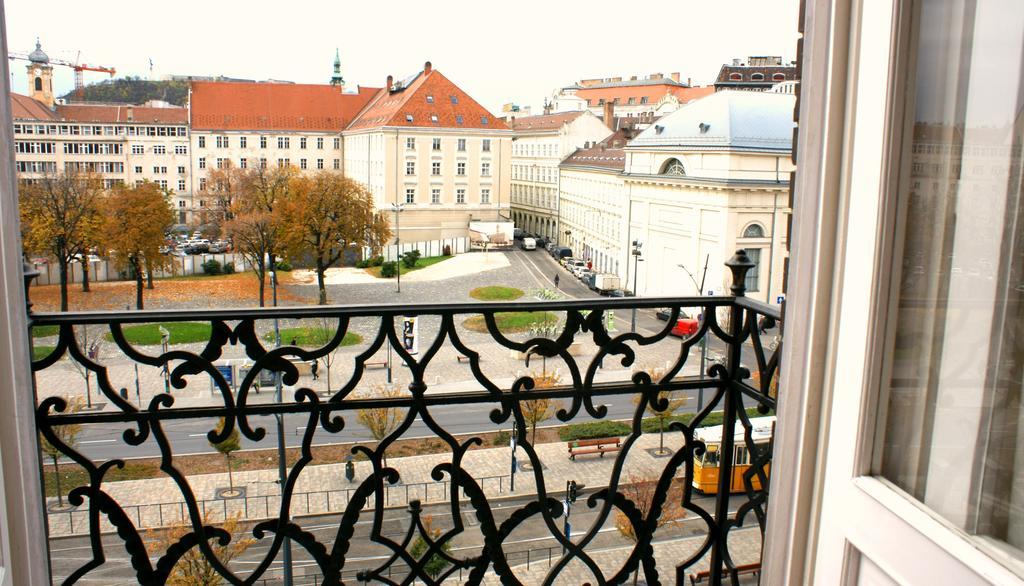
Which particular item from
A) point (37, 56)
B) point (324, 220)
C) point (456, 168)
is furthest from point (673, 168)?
point (37, 56)

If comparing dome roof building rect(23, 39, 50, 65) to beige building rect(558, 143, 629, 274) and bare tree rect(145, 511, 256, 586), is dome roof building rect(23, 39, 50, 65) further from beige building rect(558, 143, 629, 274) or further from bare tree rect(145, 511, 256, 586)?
beige building rect(558, 143, 629, 274)

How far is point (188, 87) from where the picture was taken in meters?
44.0

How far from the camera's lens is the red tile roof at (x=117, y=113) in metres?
31.6

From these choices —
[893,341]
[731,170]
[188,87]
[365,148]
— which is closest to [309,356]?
[893,341]

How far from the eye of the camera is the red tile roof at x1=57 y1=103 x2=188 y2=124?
1243 inches

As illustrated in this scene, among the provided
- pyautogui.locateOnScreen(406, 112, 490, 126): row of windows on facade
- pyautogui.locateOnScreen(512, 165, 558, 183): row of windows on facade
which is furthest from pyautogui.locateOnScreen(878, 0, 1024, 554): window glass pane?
pyautogui.locateOnScreen(512, 165, 558, 183): row of windows on facade

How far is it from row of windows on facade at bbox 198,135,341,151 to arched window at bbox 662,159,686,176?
26938 millimetres

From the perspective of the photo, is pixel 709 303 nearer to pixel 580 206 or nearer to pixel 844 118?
pixel 844 118

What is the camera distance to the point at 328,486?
987 centimetres

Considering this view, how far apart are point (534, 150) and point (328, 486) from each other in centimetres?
3695

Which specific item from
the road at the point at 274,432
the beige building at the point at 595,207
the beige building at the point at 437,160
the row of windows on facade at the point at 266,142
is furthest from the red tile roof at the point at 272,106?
the road at the point at 274,432

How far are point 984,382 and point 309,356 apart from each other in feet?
4.07

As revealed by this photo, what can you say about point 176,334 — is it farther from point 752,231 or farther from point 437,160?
point 437,160

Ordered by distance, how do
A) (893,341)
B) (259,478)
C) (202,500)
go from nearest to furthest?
(893,341), (202,500), (259,478)
